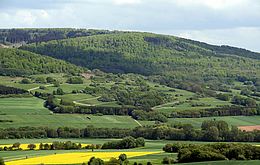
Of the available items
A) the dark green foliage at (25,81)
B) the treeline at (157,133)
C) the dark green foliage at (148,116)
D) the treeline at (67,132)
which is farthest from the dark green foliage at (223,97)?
the treeline at (67,132)

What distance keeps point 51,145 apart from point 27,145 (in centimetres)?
376

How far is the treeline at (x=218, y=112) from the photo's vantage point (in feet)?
471

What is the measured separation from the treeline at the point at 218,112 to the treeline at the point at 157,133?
22.9 m

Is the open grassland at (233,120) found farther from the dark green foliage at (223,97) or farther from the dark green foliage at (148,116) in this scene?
the dark green foliage at (223,97)

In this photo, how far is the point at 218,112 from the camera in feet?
482

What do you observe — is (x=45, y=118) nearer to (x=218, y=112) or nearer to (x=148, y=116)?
(x=148, y=116)

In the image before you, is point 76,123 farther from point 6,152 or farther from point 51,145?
point 6,152

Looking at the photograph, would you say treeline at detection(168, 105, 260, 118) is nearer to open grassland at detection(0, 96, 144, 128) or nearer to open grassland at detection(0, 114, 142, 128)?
open grassland at detection(0, 96, 144, 128)

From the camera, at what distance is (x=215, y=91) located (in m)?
199

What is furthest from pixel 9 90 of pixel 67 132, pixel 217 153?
pixel 217 153

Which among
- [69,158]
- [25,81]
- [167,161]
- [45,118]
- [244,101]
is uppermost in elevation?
[167,161]

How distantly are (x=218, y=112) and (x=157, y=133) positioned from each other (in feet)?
120

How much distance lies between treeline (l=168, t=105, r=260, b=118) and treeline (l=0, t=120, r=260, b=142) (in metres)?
22.9

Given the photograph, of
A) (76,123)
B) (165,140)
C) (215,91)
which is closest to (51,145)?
(165,140)
